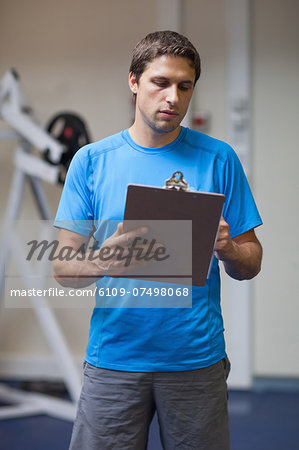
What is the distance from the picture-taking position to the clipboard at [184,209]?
0.97 m

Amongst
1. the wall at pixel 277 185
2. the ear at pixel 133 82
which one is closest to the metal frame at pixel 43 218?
the wall at pixel 277 185

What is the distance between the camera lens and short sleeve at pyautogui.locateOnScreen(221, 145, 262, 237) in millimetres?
1143

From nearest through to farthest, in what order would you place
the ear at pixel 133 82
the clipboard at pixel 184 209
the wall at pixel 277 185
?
the clipboard at pixel 184 209 → the ear at pixel 133 82 → the wall at pixel 277 185

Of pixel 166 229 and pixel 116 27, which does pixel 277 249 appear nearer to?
pixel 116 27

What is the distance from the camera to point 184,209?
39.4 inches

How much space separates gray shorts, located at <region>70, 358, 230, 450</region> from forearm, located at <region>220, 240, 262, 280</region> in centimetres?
22

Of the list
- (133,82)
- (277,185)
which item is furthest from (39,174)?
(133,82)

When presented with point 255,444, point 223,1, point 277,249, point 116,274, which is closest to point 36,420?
point 255,444

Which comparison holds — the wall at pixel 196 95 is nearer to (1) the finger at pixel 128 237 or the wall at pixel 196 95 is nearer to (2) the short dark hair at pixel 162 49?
(2) the short dark hair at pixel 162 49

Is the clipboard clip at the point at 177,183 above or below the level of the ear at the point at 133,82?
below

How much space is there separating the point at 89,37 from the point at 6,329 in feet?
6.51

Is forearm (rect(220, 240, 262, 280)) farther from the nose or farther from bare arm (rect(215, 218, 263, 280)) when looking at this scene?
the nose

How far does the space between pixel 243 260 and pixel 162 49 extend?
485mm

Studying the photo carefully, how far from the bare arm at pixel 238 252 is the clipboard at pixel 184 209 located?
0.02 metres
